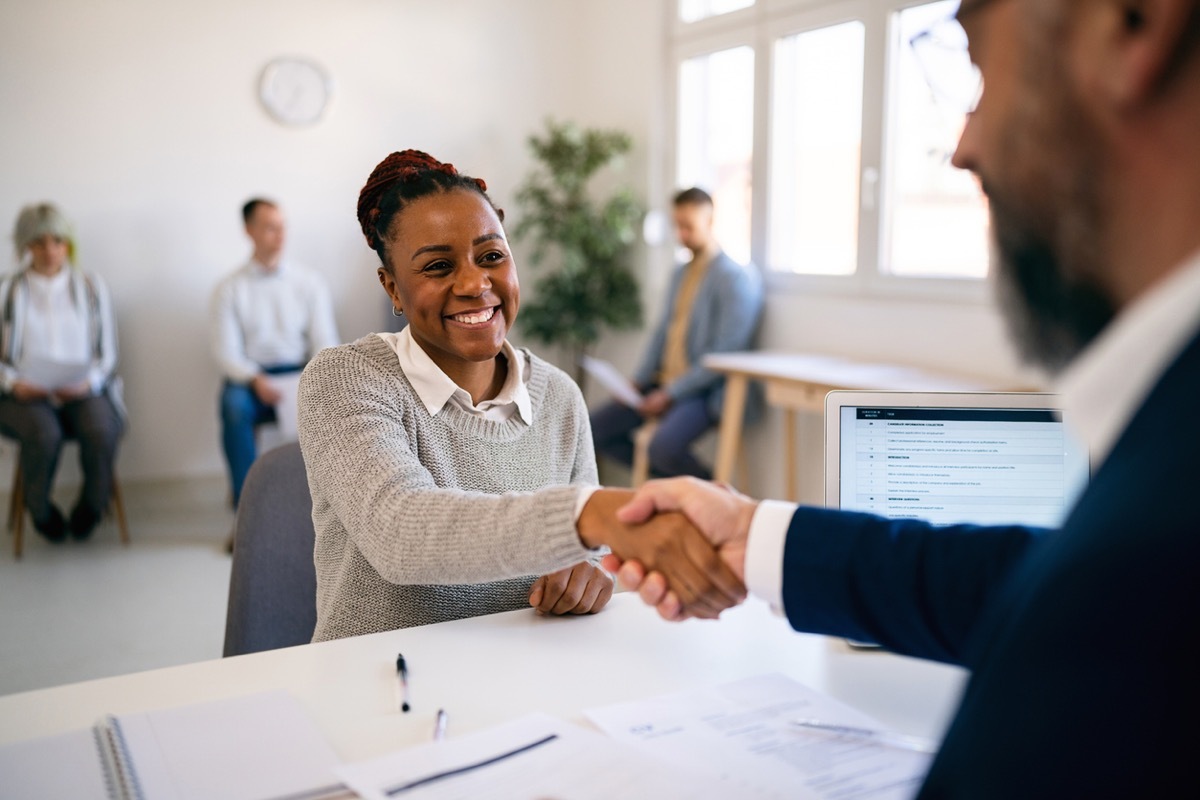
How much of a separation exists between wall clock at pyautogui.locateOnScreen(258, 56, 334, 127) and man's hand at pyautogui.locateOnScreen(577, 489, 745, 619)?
507 cm

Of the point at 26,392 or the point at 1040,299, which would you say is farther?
the point at 26,392

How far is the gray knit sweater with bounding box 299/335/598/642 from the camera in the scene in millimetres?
1294

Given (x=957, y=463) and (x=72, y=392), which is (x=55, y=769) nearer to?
(x=957, y=463)

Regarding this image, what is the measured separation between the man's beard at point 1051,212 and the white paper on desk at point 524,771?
19.9 inches

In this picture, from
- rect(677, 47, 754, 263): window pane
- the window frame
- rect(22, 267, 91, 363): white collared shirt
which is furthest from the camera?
rect(677, 47, 754, 263): window pane

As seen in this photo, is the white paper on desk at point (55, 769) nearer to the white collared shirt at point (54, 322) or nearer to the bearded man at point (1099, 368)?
the bearded man at point (1099, 368)

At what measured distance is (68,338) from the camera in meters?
5.05

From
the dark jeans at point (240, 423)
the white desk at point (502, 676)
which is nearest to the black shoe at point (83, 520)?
the dark jeans at point (240, 423)

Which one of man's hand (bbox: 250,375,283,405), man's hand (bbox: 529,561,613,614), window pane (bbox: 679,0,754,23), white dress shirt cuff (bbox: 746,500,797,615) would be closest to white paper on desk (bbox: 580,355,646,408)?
man's hand (bbox: 250,375,283,405)

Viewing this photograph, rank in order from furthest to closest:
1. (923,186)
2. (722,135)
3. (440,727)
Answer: (722,135) < (923,186) < (440,727)

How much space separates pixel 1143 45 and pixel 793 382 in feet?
11.2

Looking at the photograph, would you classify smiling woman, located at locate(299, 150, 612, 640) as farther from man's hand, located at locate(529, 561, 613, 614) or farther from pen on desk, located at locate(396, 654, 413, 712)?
pen on desk, located at locate(396, 654, 413, 712)

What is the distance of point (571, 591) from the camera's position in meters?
1.46

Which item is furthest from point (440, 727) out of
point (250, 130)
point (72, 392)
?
point (250, 130)
